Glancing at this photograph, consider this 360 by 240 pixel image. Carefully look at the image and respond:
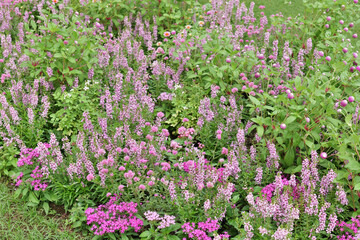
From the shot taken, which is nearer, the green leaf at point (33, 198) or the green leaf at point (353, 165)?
the green leaf at point (353, 165)

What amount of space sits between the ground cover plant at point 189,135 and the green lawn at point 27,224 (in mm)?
108

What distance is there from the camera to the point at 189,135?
3.80 m

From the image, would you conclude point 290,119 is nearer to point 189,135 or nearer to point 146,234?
point 189,135

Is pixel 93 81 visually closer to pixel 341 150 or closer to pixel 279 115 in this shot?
pixel 279 115

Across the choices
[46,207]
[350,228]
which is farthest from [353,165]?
[46,207]

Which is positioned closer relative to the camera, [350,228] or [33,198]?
[350,228]

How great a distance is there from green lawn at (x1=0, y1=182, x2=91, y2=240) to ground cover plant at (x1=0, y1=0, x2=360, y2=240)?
0.36 feet

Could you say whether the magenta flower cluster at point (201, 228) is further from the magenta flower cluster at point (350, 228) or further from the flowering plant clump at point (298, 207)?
the magenta flower cluster at point (350, 228)

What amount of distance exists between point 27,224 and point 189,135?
6.66ft

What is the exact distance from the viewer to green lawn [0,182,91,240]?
3.98 m

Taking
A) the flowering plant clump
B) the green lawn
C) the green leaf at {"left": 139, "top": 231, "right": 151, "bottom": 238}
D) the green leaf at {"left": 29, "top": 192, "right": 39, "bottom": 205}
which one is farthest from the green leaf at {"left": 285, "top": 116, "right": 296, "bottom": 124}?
the green leaf at {"left": 29, "top": 192, "right": 39, "bottom": 205}

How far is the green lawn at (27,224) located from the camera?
3.98m

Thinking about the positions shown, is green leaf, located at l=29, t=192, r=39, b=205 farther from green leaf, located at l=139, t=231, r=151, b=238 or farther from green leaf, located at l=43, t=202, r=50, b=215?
green leaf, located at l=139, t=231, r=151, b=238

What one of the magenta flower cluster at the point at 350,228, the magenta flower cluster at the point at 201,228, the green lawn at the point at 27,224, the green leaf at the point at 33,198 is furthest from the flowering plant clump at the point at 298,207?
the green leaf at the point at 33,198
